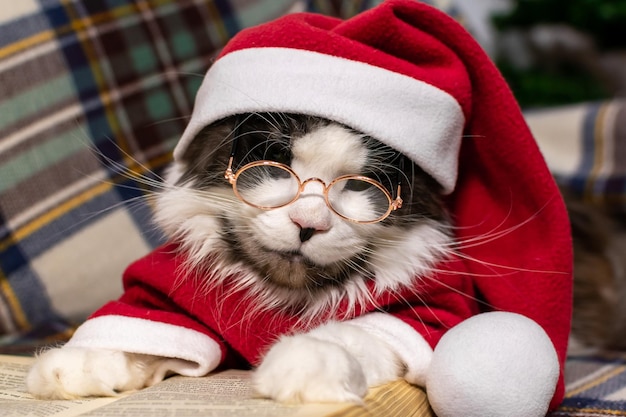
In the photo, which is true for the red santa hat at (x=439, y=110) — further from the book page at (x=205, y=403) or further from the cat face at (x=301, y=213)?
the book page at (x=205, y=403)

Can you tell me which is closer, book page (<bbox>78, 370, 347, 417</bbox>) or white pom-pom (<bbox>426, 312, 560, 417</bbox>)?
book page (<bbox>78, 370, 347, 417</bbox>)

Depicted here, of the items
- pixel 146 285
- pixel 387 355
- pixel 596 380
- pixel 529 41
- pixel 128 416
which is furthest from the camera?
pixel 529 41

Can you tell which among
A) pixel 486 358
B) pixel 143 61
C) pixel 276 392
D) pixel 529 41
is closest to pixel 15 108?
pixel 143 61

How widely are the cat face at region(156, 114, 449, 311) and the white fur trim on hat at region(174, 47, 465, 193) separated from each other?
0.07 feet

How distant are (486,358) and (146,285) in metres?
0.48

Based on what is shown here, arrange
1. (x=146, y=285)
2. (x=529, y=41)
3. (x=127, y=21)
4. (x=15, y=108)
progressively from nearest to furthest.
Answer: (x=146, y=285)
(x=15, y=108)
(x=127, y=21)
(x=529, y=41)

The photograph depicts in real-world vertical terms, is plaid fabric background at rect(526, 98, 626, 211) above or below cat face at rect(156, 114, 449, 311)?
below

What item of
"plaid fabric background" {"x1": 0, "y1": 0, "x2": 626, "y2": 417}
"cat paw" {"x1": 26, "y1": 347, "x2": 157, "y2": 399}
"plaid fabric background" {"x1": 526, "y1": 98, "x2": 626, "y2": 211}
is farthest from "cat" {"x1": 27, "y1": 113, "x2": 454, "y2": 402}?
"plaid fabric background" {"x1": 526, "y1": 98, "x2": 626, "y2": 211}

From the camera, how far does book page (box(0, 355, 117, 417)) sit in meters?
0.76

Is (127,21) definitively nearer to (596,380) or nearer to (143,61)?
(143,61)

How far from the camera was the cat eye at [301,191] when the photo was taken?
0.83 meters

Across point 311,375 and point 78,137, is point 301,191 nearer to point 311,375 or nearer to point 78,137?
point 311,375

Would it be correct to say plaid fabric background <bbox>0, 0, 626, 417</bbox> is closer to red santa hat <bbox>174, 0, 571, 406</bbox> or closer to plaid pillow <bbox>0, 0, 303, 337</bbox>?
plaid pillow <bbox>0, 0, 303, 337</bbox>

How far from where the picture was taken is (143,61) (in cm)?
158
